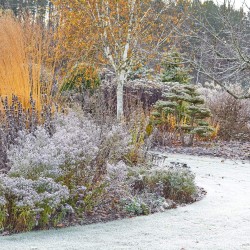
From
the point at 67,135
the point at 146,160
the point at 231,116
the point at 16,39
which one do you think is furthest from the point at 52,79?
the point at 231,116

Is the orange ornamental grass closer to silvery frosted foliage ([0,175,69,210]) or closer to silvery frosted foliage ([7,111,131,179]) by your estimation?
silvery frosted foliage ([7,111,131,179])

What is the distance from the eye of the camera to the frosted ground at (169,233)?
11.0 ft

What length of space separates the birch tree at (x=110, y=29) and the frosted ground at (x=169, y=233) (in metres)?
6.93

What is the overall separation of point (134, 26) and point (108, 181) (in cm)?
858

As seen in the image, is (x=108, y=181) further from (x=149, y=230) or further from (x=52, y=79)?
(x=52, y=79)

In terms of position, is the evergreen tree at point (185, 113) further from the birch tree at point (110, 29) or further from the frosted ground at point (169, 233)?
the frosted ground at point (169, 233)

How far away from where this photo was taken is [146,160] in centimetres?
624

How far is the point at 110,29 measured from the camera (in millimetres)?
11453

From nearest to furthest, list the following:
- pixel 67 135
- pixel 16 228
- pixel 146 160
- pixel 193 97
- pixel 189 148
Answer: pixel 16 228 < pixel 67 135 < pixel 146 160 < pixel 189 148 < pixel 193 97

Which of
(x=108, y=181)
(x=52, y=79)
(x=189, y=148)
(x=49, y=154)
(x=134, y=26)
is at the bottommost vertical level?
(x=189, y=148)

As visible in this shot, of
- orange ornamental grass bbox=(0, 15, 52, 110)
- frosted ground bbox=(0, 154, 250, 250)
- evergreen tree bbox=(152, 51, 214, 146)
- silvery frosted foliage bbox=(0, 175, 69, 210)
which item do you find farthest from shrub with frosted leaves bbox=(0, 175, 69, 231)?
evergreen tree bbox=(152, 51, 214, 146)

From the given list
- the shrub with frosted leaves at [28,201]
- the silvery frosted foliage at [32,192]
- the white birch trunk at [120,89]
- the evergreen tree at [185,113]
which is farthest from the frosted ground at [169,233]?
the white birch trunk at [120,89]

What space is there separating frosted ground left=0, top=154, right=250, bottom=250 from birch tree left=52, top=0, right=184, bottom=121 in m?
6.93

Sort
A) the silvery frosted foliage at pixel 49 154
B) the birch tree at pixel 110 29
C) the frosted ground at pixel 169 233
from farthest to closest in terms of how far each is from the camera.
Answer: the birch tree at pixel 110 29
the silvery frosted foliage at pixel 49 154
the frosted ground at pixel 169 233
